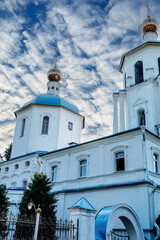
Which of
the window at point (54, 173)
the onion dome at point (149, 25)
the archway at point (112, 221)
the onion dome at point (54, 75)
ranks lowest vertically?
the archway at point (112, 221)

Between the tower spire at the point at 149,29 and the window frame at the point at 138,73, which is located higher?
the tower spire at the point at 149,29

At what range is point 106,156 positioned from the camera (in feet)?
52.0

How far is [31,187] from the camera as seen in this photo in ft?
45.3

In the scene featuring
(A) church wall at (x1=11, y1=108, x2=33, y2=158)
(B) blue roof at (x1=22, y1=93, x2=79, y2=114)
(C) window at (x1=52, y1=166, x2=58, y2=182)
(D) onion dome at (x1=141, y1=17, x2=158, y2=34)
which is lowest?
(C) window at (x1=52, y1=166, x2=58, y2=182)

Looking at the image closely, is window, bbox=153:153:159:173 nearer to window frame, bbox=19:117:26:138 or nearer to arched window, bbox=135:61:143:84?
arched window, bbox=135:61:143:84

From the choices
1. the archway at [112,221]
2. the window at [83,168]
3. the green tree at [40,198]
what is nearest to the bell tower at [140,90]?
the window at [83,168]

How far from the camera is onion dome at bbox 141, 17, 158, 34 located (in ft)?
79.4

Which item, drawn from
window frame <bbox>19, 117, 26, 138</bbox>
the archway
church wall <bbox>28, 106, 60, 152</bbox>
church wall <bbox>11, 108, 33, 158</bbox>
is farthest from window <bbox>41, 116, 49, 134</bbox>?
the archway

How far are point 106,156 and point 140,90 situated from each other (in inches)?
306

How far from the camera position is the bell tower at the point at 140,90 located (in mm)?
19625

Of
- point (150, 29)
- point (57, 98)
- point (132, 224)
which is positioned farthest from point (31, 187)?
point (150, 29)

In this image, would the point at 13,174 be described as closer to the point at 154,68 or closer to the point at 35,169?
the point at 35,169

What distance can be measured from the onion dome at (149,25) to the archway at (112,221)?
2031 centimetres

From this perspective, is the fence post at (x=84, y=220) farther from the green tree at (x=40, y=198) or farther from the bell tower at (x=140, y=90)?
the bell tower at (x=140, y=90)
